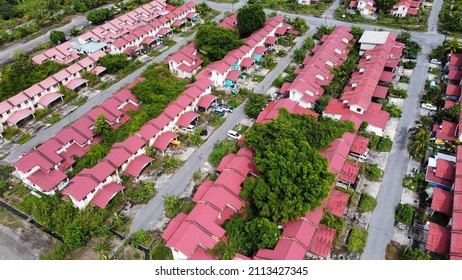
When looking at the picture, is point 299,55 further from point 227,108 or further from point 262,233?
point 262,233

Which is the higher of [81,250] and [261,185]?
[261,185]

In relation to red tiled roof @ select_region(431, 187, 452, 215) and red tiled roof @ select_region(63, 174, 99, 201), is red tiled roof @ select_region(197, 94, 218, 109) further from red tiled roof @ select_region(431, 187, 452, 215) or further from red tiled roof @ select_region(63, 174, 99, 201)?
red tiled roof @ select_region(431, 187, 452, 215)

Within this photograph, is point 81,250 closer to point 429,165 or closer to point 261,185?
point 261,185

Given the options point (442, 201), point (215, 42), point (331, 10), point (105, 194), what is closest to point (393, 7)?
point (331, 10)

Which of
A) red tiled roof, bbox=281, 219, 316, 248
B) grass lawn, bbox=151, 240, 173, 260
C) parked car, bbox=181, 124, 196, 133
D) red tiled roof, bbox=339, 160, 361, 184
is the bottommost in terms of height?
grass lawn, bbox=151, 240, 173, 260

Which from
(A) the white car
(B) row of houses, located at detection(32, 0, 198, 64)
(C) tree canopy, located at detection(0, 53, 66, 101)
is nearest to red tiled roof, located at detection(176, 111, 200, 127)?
(B) row of houses, located at detection(32, 0, 198, 64)

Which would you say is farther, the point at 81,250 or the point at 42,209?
the point at 42,209

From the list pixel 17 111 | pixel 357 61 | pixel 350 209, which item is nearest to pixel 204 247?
pixel 350 209
